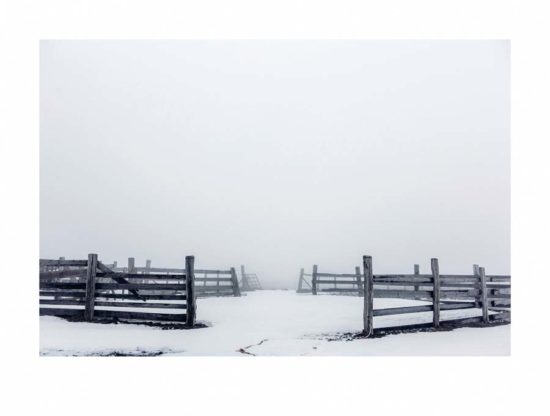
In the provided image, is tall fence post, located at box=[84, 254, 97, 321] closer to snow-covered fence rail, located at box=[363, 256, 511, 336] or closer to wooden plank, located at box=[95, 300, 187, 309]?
wooden plank, located at box=[95, 300, 187, 309]

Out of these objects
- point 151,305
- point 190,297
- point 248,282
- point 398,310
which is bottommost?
point 248,282

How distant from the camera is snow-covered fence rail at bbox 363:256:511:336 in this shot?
28.5 feet

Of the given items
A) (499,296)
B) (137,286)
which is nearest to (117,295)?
(137,286)

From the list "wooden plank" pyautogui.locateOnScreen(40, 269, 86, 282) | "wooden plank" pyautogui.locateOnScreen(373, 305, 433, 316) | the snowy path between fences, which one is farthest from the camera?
"wooden plank" pyautogui.locateOnScreen(40, 269, 86, 282)

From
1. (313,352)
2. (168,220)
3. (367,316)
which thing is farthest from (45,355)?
(168,220)

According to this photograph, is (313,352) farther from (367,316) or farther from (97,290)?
(97,290)

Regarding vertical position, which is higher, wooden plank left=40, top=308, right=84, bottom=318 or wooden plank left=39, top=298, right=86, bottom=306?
wooden plank left=39, top=298, right=86, bottom=306

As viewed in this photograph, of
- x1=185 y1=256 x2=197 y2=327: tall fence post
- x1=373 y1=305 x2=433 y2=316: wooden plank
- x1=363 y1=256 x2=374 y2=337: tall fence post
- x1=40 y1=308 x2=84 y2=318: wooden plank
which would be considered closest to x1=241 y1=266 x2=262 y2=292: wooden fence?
x1=40 y1=308 x2=84 y2=318: wooden plank

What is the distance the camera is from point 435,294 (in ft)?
31.5

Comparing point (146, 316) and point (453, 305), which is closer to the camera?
point (146, 316)

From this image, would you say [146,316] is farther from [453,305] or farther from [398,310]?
[453,305]

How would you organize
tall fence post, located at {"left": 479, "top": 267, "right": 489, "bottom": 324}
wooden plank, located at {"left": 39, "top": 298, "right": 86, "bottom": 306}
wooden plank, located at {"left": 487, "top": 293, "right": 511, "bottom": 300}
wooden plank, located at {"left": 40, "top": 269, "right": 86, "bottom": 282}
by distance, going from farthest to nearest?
wooden plank, located at {"left": 487, "top": 293, "right": 511, "bottom": 300} → tall fence post, located at {"left": 479, "top": 267, "right": 489, "bottom": 324} → wooden plank, located at {"left": 40, "top": 269, "right": 86, "bottom": 282} → wooden plank, located at {"left": 39, "top": 298, "right": 86, "bottom": 306}

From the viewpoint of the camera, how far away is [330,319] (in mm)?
11750

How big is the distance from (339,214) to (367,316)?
81.8 meters
